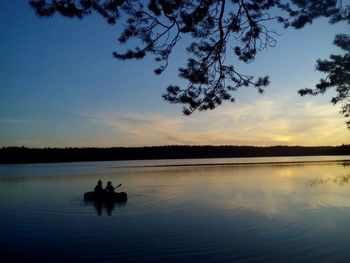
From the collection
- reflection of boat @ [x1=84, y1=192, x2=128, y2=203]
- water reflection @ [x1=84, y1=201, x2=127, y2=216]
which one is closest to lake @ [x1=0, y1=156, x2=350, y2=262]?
water reflection @ [x1=84, y1=201, x2=127, y2=216]

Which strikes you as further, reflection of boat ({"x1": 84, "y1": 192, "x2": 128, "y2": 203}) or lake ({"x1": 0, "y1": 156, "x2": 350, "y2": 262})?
reflection of boat ({"x1": 84, "y1": 192, "x2": 128, "y2": 203})

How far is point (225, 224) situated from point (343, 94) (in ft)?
24.0

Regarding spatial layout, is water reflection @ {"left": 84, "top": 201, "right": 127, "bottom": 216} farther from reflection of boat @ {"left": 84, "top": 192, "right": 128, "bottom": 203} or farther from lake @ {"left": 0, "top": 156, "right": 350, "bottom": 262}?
Result: reflection of boat @ {"left": 84, "top": 192, "right": 128, "bottom": 203}

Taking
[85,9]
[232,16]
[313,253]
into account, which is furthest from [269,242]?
[85,9]

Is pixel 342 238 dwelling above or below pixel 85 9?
below

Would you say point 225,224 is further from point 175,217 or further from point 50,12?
point 50,12

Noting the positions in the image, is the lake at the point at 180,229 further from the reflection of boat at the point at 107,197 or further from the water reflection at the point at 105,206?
the reflection of boat at the point at 107,197

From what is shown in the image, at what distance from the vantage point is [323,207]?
21.4 meters

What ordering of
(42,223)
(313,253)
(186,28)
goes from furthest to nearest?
(42,223) < (313,253) < (186,28)

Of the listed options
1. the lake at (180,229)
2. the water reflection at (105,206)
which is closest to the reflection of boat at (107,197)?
the water reflection at (105,206)

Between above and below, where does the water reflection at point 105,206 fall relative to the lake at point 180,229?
above

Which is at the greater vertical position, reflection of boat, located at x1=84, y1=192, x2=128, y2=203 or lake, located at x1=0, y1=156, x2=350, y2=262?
reflection of boat, located at x1=84, y1=192, x2=128, y2=203

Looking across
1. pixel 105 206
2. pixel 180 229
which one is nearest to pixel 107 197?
pixel 105 206

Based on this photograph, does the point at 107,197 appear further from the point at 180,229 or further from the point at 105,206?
the point at 180,229
